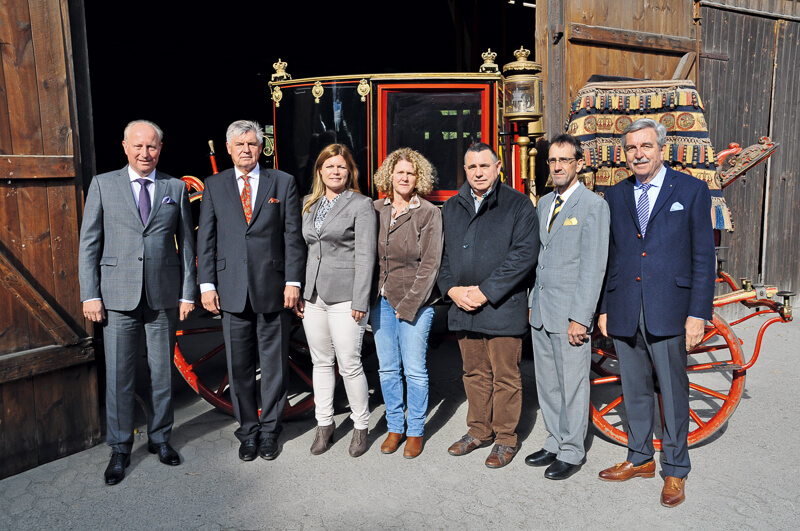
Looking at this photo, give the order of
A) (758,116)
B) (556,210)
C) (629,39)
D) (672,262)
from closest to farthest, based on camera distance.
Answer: (672,262) → (556,210) → (629,39) → (758,116)

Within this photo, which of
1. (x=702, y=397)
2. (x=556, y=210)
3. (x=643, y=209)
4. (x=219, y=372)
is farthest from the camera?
(x=219, y=372)

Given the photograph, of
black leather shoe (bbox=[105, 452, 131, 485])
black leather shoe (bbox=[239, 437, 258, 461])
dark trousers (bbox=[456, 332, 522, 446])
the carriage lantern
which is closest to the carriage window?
the carriage lantern

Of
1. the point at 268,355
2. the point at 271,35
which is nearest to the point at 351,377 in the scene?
the point at 268,355

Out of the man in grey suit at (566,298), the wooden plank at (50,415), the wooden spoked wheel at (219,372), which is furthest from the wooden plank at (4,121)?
the man in grey suit at (566,298)

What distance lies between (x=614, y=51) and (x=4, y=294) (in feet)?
16.0

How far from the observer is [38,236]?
3230 mm

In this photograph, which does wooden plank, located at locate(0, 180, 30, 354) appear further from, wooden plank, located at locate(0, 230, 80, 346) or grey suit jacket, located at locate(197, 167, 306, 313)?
grey suit jacket, located at locate(197, 167, 306, 313)

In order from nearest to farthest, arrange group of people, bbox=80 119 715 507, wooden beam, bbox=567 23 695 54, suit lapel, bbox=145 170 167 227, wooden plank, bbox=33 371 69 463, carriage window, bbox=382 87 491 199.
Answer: group of people, bbox=80 119 715 507, suit lapel, bbox=145 170 167 227, wooden plank, bbox=33 371 69 463, carriage window, bbox=382 87 491 199, wooden beam, bbox=567 23 695 54

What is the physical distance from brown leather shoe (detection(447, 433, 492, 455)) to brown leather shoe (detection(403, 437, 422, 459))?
0.57ft

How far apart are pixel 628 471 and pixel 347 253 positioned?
6.02 feet

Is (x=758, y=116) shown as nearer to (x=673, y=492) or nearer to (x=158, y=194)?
(x=673, y=492)

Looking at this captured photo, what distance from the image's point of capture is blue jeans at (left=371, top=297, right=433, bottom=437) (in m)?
3.32

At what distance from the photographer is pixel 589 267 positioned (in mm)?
2941

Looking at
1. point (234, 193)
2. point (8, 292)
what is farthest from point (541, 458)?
point (8, 292)
